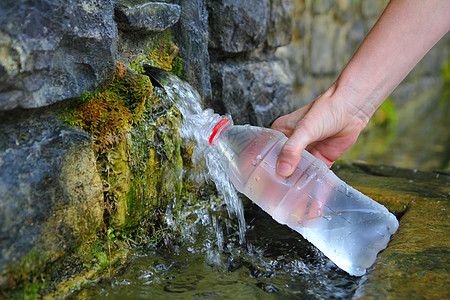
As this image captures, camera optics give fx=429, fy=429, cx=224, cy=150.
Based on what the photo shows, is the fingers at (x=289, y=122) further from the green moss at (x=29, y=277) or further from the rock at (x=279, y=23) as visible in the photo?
the green moss at (x=29, y=277)

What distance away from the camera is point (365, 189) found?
203cm

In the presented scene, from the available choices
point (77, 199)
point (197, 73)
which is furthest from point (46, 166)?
point (197, 73)

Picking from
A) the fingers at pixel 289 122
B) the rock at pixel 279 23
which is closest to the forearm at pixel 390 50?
the fingers at pixel 289 122

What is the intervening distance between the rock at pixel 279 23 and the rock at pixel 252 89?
120 millimetres

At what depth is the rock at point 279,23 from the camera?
2.44m

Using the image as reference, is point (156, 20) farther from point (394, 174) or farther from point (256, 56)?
point (394, 174)

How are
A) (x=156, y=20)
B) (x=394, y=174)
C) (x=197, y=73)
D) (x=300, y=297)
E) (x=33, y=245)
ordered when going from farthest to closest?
(x=394, y=174) < (x=197, y=73) < (x=156, y=20) < (x=300, y=297) < (x=33, y=245)

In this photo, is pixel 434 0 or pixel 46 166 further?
pixel 434 0

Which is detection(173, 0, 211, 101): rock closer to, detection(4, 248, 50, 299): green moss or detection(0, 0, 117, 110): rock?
detection(0, 0, 117, 110): rock

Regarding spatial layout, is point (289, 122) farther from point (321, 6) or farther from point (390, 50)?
point (321, 6)

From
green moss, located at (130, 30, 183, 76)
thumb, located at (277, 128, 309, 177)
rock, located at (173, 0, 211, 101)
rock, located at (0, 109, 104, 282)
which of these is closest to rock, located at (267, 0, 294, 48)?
rock, located at (173, 0, 211, 101)

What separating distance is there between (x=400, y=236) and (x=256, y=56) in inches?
51.0

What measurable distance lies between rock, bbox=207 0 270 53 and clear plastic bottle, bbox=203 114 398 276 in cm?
55

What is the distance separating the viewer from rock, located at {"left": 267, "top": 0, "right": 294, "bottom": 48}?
244 cm
